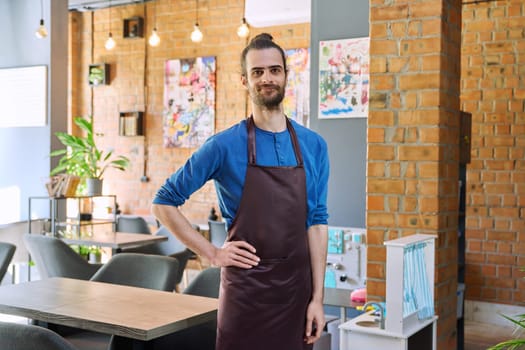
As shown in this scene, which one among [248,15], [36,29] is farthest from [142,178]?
[248,15]

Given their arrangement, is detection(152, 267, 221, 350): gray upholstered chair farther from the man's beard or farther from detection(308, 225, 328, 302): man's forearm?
the man's beard

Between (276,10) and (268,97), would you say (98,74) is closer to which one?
(276,10)

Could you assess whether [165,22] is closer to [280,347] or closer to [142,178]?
[142,178]

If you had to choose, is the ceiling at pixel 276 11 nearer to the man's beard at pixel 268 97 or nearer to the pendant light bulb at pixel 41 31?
the pendant light bulb at pixel 41 31

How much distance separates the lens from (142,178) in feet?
27.0

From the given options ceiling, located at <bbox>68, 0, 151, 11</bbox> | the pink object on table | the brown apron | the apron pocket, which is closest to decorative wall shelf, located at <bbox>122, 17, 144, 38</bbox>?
ceiling, located at <bbox>68, 0, 151, 11</bbox>

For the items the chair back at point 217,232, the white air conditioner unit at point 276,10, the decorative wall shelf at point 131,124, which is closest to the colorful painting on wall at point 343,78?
→ the white air conditioner unit at point 276,10

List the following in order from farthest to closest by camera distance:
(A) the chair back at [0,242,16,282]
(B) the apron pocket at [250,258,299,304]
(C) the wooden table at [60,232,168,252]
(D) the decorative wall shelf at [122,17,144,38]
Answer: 1. (D) the decorative wall shelf at [122,17,144,38]
2. (C) the wooden table at [60,232,168,252]
3. (A) the chair back at [0,242,16,282]
4. (B) the apron pocket at [250,258,299,304]

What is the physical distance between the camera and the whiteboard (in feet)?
22.5

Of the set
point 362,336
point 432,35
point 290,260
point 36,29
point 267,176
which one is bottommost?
point 362,336

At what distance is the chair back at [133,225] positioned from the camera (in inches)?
261

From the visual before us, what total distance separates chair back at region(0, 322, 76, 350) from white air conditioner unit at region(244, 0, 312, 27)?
439cm

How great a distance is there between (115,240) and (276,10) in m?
2.42

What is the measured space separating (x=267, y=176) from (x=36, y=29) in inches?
219
